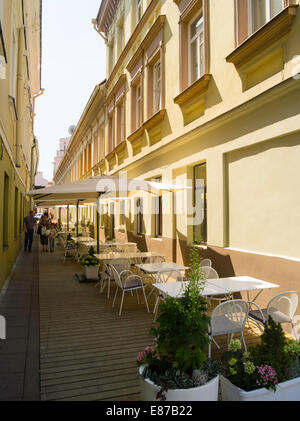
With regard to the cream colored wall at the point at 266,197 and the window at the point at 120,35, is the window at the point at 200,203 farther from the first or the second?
the window at the point at 120,35

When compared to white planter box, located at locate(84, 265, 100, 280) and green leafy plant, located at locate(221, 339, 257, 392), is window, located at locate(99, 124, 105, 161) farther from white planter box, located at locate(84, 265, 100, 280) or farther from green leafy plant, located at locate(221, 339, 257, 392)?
green leafy plant, located at locate(221, 339, 257, 392)

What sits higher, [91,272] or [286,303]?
[286,303]

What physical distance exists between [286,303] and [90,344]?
2590mm

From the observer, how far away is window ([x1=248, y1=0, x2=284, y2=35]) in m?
5.53

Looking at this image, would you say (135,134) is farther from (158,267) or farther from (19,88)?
(158,267)

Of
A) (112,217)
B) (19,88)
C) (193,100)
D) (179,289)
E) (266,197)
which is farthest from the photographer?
(112,217)

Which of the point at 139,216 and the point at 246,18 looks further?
the point at 139,216

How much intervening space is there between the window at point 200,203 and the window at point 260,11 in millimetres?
3090

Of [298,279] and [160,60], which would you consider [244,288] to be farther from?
[160,60]

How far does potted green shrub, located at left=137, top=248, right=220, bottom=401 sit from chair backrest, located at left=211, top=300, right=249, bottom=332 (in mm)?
1065

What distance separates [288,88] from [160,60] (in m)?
6.18

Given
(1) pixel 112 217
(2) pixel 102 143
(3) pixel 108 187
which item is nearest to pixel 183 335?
(3) pixel 108 187

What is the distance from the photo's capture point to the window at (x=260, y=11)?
553 centimetres

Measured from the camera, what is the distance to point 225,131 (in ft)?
21.6
